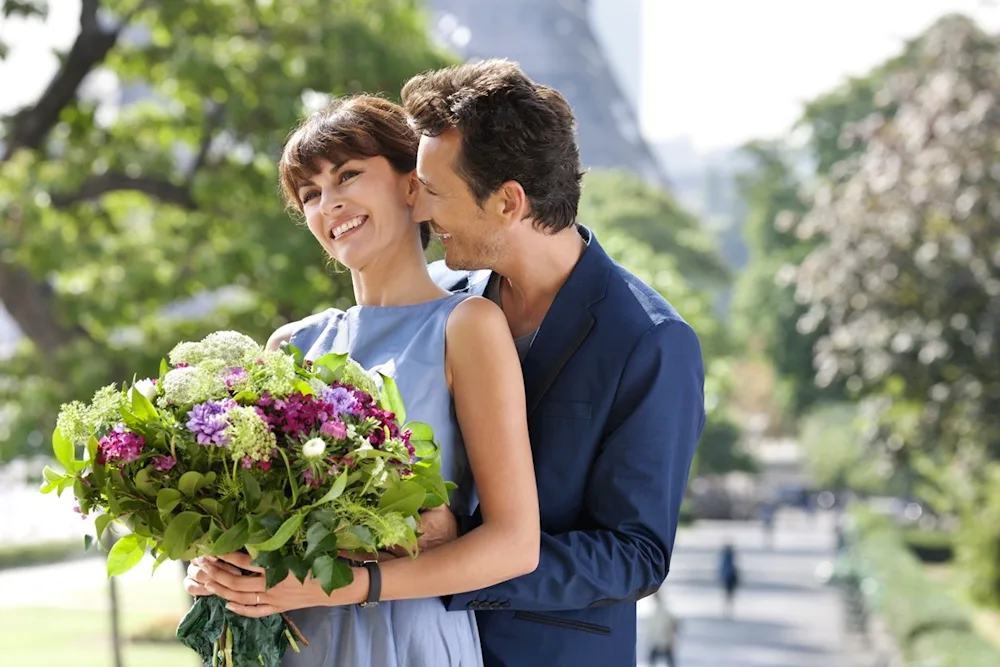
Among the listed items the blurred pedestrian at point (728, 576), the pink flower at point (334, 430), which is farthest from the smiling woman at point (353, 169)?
the blurred pedestrian at point (728, 576)

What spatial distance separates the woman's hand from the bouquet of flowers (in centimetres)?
4

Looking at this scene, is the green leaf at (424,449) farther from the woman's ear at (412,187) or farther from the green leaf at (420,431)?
the woman's ear at (412,187)

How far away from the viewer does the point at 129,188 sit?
1219 cm

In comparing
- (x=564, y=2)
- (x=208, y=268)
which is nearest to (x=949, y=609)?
(x=208, y=268)

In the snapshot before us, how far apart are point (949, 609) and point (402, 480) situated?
1361cm

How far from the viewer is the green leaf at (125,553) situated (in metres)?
2.53

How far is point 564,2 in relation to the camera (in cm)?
5816

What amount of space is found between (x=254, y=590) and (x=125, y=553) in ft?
0.91

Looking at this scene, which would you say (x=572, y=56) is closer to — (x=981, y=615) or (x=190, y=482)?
(x=981, y=615)

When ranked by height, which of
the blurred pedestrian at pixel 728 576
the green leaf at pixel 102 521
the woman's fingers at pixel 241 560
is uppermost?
the blurred pedestrian at pixel 728 576

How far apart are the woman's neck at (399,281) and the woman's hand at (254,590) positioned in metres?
0.66

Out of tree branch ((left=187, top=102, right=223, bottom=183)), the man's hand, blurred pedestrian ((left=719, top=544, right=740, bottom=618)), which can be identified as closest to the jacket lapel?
the man's hand

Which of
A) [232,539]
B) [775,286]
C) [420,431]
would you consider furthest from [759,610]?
[232,539]

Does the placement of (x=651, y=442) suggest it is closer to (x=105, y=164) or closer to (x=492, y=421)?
(x=492, y=421)
